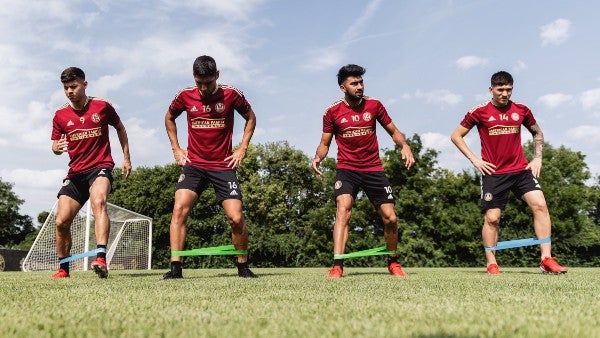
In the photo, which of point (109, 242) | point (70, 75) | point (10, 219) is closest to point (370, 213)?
point (109, 242)

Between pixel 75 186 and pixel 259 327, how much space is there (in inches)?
227

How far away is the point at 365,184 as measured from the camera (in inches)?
293

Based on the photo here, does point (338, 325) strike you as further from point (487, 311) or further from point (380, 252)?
point (380, 252)

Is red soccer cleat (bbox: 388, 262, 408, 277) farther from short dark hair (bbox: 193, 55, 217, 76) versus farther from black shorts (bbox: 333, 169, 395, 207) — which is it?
short dark hair (bbox: 193, 55, 217, 76)

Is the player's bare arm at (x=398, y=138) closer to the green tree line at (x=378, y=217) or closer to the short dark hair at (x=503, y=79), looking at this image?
the short dark hair at (x=503, y=79)

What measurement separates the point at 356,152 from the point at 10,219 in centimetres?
7144

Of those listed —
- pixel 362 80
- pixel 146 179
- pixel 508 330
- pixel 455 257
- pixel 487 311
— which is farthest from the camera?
pixel 146 179

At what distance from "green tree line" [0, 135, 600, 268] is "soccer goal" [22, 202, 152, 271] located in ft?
39.8

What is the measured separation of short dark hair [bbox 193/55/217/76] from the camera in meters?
6.50

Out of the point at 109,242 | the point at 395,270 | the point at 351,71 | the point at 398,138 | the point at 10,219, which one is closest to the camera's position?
the point at 351,71

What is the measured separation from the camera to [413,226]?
39812 millimetres

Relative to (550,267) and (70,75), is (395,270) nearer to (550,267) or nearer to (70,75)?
(550,267)

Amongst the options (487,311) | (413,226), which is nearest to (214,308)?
(487,311)

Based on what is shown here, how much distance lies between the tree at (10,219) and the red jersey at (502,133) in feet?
228
